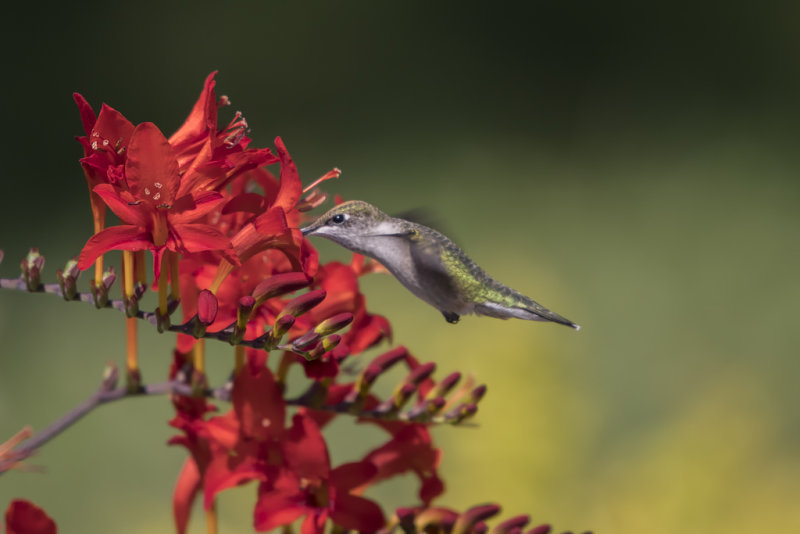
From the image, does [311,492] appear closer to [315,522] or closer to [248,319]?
[315,522]

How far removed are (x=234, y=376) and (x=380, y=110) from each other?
2.07 m

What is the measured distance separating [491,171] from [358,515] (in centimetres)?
206

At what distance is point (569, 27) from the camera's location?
9.00 ft

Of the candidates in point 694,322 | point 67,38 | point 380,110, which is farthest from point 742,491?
point 67,38

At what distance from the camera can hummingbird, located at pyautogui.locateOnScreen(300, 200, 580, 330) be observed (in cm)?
56

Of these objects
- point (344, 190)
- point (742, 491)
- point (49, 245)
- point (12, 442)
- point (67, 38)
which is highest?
point (67, 38)

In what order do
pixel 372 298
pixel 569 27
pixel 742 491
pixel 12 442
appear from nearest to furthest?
pixel 12 442, pixel 742 491, pixel 372 298, pixel 569 27

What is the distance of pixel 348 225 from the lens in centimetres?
56

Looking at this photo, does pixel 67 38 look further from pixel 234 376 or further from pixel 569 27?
pixel 234 376

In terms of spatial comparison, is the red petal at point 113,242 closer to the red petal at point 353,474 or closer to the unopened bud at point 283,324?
the unopened bud at point 283,324

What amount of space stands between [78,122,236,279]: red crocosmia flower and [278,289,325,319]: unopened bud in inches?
1.8

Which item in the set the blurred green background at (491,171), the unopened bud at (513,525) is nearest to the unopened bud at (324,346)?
the unopened bud at (513,525)

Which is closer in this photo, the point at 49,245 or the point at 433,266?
the point at 433,266

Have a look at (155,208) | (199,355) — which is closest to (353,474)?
(199,355)
